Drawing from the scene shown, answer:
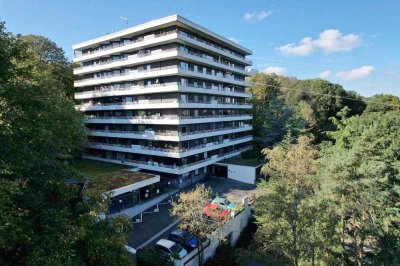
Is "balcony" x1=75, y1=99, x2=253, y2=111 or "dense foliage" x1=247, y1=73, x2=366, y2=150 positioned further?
"dense foliage" x1=247, y1=73, x2=366, y2=150

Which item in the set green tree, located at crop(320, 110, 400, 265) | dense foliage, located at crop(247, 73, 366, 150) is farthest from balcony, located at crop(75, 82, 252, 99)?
green tree, located at crop(320, 110, 400, 265)

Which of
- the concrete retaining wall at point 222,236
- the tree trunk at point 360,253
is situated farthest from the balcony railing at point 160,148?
the tree trunk at point 360,253

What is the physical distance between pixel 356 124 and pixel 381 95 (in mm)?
42038

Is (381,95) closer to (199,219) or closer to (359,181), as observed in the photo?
(359,181)

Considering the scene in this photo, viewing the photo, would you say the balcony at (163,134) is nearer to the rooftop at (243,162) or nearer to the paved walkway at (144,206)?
the rooftop at (243,162)

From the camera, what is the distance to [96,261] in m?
12.8

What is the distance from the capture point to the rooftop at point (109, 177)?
1132 inches

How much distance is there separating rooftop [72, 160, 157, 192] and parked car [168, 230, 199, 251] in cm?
876

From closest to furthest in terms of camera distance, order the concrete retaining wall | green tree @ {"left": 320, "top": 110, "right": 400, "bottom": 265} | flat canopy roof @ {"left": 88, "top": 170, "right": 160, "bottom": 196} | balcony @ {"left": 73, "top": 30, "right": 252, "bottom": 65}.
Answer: the concrete retaining wall → green tree @ {"left": 320, "top": 110, "right": 400, "bottom": 265} → flat canopy roof @ {"left": 88, "top": 170, "right": 160, "bottom": 196} → balcony @ {"left": 73, "top": 30, "right": 252, "bottom": 65}

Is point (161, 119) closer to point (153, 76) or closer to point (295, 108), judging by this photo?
point (153, 76)

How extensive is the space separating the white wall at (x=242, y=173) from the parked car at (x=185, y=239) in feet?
66.3

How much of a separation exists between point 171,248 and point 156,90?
2321 centimetres

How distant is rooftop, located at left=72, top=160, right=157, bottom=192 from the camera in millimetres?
28753

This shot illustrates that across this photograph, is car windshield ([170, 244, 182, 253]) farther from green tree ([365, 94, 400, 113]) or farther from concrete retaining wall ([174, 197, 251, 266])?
green tree ([365, 94, 400, 113])
